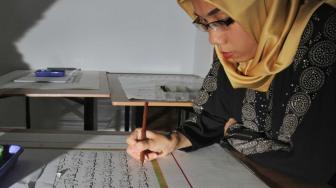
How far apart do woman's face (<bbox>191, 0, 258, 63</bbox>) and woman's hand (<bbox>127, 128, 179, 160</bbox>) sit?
270 millimetres

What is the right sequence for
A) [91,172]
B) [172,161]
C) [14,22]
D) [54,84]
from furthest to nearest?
1. [14,22]
2. [54,84]
3. [172,161]
4. [91,172]

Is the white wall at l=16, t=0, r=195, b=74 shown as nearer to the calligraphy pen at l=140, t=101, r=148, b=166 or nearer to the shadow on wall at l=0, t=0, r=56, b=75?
the shadow on wall at l=0, t=0, r=56, b=75

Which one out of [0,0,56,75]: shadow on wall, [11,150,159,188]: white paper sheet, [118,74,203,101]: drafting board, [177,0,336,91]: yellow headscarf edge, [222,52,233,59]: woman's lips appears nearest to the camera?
[11,150,159,188]: white paper sheet

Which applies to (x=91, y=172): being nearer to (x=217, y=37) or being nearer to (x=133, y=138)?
(x=133, y=138)

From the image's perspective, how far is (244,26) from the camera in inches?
33.8

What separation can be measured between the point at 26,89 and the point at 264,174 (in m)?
1.23

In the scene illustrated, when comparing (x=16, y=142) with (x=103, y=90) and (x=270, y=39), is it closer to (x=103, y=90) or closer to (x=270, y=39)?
(x=270, y=39)

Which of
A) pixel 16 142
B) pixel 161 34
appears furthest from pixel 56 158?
pixel 161 34

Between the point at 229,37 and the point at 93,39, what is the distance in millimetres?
1817

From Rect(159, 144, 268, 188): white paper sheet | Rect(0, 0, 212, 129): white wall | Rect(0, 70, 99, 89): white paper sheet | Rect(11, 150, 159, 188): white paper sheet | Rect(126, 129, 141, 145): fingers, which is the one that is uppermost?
Rect(0, 0, 212, 129): white wall

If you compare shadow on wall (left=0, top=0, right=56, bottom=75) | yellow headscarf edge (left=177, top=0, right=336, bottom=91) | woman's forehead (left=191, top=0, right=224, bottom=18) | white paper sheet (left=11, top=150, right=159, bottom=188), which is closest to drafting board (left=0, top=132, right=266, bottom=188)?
white paper sheet (left=11, top=150, right=159, bottom=188)

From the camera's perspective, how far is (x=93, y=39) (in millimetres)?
2574

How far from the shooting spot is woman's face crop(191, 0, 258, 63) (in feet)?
2.90

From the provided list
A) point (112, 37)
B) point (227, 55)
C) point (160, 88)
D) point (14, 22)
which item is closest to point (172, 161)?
point (227, 55)
